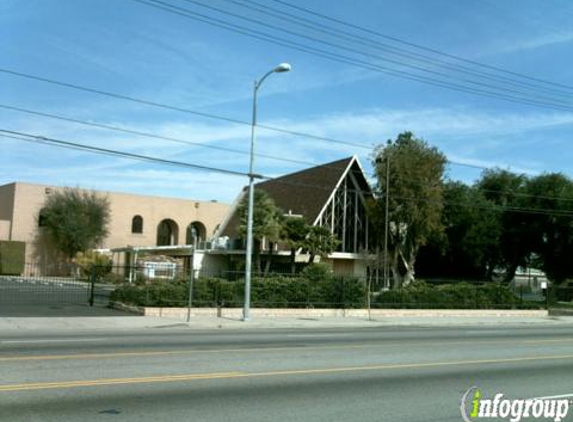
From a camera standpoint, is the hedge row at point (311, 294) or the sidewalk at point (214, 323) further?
the hedge row at point (311, 294)

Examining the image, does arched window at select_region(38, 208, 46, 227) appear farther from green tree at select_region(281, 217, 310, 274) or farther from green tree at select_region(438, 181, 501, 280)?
green tree at select_region(438, 181, 501, 280)

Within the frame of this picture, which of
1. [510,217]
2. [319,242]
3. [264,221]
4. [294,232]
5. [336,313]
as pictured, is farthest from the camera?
[510,217]

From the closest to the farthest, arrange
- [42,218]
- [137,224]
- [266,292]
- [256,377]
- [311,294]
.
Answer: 1. [256,377]
2. [266,292]
3. [311,294]
4. [42,218]
5. [137,224]

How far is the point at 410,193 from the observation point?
48.0 meters

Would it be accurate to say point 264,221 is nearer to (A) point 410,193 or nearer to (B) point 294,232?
(B) point 294,232

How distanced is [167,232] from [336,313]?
42547 millimetres

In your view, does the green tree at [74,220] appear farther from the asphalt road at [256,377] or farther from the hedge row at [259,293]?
the asphalt road at [256,377]

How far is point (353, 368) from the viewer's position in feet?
38.9

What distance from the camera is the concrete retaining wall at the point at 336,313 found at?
2508 centimetres

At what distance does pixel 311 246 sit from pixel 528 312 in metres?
14.1

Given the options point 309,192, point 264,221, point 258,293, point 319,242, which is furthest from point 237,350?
point 309,192

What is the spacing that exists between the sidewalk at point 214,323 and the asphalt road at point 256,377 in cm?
259

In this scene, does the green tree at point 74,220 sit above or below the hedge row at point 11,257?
above

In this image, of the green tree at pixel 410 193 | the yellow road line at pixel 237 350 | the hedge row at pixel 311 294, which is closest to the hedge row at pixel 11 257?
Answer: the green tree at pixel 410 193
